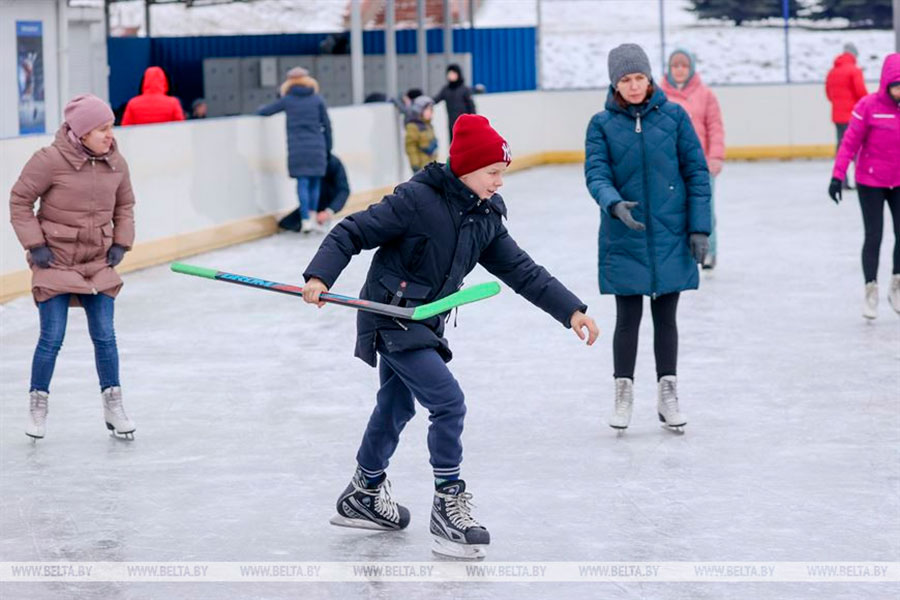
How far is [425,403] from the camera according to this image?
520cm

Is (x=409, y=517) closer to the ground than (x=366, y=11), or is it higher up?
closer to the ground

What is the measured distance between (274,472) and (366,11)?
1085 inches

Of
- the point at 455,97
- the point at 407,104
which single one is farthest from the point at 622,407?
the point at 455,97

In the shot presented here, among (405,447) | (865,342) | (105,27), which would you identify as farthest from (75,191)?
(105,27)

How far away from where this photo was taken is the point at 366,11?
33.2m

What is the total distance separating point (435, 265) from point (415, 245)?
0.09 meters

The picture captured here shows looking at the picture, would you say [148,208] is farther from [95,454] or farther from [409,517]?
[409,517]

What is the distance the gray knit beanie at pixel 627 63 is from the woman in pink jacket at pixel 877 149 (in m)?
2.88

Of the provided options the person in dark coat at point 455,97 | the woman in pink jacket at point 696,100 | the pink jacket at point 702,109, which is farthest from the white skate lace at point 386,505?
the person in dark coat at point 455,97

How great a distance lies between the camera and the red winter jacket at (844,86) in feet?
64.3

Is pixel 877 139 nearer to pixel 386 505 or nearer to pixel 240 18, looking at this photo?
pixel 386 505

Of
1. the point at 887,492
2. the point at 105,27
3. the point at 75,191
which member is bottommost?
the point at 887,492

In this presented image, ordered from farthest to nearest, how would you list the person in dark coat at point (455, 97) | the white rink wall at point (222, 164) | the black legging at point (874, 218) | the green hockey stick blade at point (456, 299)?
the person in dark coat at point (455, 97) < the white rink wall at point (222, 164) < the black legging at point (874, 218) < the green hockey stick blade at point (456, 299)

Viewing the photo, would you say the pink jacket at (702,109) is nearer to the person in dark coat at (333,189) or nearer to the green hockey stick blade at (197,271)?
the person in dark coat at (333,189)
